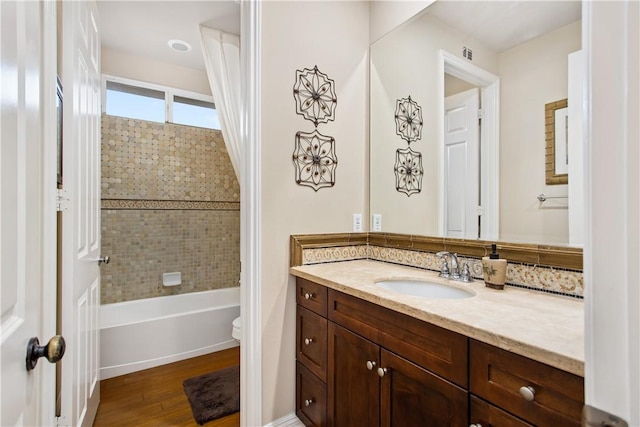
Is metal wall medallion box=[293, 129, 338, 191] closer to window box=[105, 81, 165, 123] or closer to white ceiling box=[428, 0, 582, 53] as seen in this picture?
white ceiling box=[428, 0, 582, 53]

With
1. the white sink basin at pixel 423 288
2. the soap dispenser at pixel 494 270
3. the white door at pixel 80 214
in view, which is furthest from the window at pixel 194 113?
the soap dispenser at pixel 494 270

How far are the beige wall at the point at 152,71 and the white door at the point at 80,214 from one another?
1.36 metres

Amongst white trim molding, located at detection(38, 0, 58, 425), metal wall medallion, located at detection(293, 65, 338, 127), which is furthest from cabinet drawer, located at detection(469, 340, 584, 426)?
metal wall medallion, located at detection(293, 65, 338, 127)

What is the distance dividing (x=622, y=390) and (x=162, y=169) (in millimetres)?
3323

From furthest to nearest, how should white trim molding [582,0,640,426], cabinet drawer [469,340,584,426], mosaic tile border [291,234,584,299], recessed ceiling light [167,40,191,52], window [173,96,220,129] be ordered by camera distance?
window [173,96,220,129], recessed ceiling light [167,40,191,52], mosaic tile border [291,234,584,299], cabinet drawer [469,340,584,426], white trim molding [582,0,640,426]

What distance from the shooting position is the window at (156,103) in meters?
2.83

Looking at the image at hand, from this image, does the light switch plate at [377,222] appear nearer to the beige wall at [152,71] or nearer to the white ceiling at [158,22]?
the white ceiling at [158,22]

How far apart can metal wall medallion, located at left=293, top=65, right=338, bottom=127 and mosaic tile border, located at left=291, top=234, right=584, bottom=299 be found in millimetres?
710

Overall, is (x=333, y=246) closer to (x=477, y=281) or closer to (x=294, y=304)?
(x=294, y=304)

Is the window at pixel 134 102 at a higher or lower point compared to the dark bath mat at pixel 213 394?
higher

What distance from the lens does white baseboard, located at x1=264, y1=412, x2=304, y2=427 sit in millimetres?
1623

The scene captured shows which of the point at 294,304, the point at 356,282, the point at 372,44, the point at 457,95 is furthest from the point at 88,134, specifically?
the point at 457,95

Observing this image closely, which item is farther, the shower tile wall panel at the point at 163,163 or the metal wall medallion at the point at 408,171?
the shower tile wall panel at the point at 163,163

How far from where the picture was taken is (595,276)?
365 millimetres
